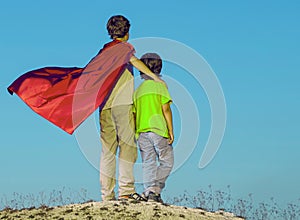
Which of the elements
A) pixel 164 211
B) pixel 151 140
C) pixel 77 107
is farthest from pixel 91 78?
pixel 164 211

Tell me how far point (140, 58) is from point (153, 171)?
6.70 feet

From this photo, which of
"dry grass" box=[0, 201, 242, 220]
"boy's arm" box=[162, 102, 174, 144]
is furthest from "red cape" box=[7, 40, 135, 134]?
"dry grass" box=[0, 201, 242, 220]

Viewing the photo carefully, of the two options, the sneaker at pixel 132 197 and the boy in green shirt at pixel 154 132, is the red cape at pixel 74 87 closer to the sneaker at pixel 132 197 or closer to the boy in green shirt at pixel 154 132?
the boy in green shirt at pixel 154 132

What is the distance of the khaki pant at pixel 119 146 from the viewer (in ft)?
45.9

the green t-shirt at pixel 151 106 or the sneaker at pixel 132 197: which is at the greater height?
the green t-shirt at pixel 151 106

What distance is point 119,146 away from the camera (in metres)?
14.0

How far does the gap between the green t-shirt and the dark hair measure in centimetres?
97

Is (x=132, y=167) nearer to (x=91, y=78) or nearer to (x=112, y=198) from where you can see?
(x=112, y=198)

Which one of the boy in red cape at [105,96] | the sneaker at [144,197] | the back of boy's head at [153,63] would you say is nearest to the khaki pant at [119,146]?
the boy in red cape at [105,96]

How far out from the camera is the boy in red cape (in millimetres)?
14016

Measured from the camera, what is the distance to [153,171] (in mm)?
13914

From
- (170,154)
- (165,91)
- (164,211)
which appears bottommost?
(164,211)

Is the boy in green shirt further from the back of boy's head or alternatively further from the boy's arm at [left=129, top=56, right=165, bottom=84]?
the boy's arm at [left=129, top=56, right=165, bottom=84]

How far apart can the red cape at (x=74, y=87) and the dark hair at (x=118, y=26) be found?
0.16 m
